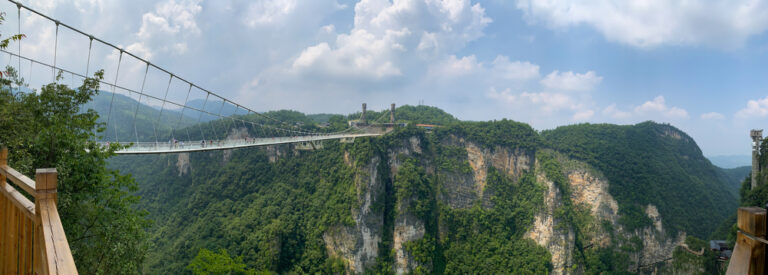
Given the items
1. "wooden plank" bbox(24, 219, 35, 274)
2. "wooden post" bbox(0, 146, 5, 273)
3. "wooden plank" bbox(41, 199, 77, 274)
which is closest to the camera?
"wooden plank" bbox(41, 199, 77, 274)

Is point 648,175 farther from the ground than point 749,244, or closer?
closer

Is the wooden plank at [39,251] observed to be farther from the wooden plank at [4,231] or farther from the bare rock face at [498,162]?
the bare rock face at [498,162]

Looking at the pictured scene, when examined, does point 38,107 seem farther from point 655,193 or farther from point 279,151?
point 655,193

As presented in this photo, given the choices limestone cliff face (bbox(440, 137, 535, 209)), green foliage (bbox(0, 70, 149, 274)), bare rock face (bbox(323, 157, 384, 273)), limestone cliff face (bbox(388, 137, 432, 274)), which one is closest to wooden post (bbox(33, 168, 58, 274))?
green foliage (bbox(0, 70, 149, 274))

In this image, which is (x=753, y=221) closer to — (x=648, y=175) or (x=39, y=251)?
(x=39, y=251)

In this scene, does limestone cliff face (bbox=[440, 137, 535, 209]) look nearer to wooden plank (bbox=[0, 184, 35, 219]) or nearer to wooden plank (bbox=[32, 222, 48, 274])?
wooden plank (bbox=[0, 184, 35, 219])

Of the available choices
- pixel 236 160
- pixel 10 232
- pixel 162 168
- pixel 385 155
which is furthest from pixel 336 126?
pixel 10 232

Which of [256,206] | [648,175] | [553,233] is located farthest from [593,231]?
[256,206]

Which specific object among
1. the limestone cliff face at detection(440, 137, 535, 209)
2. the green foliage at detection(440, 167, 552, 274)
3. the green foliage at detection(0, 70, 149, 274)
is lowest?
the green foliage at detection(440, 167, 552, 274)
